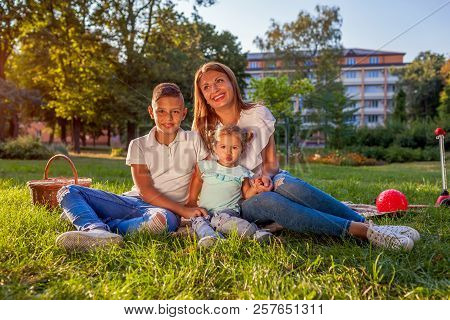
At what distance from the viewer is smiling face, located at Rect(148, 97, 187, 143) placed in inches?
131

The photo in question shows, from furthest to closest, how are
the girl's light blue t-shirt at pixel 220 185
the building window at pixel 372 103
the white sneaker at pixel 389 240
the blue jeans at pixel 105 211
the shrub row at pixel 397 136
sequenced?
the building window at pixel 372 103 < the shrub row at pixel 397 136 < the girl's light blue t-shirt at pixel 220 185 < the blue jeans at pixel 105 211 < the white sneaker at pixel 389 240

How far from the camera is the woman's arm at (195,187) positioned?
336 centimetres

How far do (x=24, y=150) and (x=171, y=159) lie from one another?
12102 millimetres

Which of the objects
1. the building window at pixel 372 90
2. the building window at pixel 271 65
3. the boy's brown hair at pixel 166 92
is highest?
the building window at pixel 372 90

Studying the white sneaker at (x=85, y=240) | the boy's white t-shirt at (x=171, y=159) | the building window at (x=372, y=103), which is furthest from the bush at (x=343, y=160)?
the building window at (x=372, y=103)

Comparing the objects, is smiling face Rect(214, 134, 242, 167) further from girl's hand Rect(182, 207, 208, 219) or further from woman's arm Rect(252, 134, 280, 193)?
girl's hand Rect(182, 207, 208, 219)

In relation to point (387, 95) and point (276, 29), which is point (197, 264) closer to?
point (276, 29)

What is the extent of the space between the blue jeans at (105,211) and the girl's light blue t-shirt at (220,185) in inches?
10.9

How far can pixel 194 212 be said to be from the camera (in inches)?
126

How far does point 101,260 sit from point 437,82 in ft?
126

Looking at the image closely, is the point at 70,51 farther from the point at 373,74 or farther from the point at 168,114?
the point at 373,74

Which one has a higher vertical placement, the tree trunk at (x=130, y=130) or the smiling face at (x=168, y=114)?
the tree trunk at (x=130, y=130)

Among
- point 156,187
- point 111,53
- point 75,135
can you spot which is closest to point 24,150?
point 111,53

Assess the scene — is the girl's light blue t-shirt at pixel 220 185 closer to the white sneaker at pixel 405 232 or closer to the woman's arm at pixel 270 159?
the woman's arm at pixel 270 159
